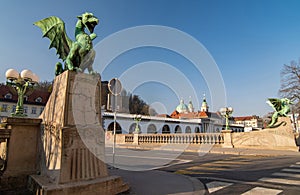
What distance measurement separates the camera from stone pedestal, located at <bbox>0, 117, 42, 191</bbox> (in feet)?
15.6

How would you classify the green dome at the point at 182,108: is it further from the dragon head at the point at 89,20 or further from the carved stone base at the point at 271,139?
the dragon head at the point at 89,20

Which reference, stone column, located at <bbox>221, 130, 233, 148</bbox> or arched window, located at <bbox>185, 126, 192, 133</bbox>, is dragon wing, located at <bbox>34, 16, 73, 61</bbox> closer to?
stone column, located at <bbox>221, 130, 233, 148</bbox>

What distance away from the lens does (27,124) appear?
519 cm

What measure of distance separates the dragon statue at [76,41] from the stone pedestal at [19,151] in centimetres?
170

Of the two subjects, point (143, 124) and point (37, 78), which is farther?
point (143, 124)

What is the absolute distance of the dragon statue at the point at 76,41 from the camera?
461 centimetres

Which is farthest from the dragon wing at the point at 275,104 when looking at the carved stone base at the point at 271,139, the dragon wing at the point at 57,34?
the dragon wing at the point at 57,34

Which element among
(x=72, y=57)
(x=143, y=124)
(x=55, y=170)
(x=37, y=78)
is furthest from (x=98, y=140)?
(x=143, y=124)

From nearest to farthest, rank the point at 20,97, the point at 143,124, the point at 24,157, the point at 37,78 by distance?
the point at 24,157 < the point at 20,97 < the point at 37,78 < the point at 143,124

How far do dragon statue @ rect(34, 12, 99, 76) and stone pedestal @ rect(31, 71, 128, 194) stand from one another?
1.26 ft

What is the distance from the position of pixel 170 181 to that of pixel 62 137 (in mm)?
3623

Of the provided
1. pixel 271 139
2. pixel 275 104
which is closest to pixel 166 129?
pixel 275 104

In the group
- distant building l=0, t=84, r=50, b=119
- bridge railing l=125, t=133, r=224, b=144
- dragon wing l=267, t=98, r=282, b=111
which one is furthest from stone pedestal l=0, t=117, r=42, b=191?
distant building l=0, t=84, r=50, b=119

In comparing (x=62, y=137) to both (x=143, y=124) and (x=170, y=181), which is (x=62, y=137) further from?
(x=143, y=124)
